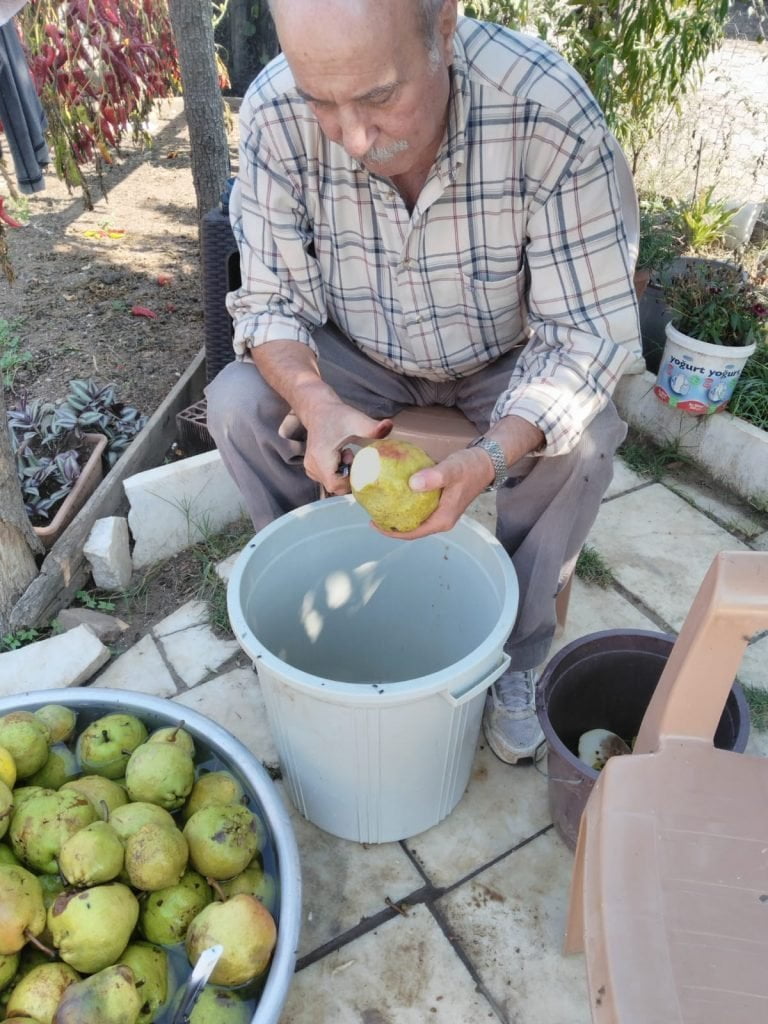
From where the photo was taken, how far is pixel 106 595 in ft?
8.68

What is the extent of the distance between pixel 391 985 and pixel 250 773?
1.76 feet

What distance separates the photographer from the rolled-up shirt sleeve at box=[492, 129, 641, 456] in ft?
5.86

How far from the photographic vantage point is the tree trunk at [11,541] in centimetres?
232

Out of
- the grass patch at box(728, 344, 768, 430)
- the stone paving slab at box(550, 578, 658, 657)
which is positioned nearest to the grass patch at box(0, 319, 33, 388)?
the stone paving slab at box(550, 578, 658, 657)

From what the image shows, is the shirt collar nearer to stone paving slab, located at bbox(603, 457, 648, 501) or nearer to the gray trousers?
the gray trousers

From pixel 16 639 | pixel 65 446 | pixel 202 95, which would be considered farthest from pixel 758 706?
Answer: pixel 202 95

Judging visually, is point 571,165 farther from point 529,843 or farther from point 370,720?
point 529,843

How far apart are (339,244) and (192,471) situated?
3.38ft

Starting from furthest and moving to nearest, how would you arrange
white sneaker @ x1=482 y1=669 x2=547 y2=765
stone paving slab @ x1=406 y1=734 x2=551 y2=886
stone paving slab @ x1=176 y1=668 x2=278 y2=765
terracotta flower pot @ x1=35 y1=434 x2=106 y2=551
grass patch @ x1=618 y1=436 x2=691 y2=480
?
grass patch @ x1=618 y1=436 x2=691 y2=480 < terracotta flower pot @ x1=35 y1=434 x2=106 y2=551 < stone paving slab @ x1=176 y1=668 x2=278 y2=765 < white sneaker @ x1=482 y1=669 x2=547 y2=765 < stone paving slab @ x1=406 y1=734 x2=551 y2=886

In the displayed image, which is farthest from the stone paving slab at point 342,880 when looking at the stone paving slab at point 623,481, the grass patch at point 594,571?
the stone paving slab at point 623,481

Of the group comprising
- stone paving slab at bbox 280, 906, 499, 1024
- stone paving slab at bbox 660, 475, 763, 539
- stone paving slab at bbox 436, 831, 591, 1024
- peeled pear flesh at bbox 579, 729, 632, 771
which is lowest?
stone paving slab at bbox 660, 475, 763, 539

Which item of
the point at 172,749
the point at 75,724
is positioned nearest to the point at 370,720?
the point at 172,749

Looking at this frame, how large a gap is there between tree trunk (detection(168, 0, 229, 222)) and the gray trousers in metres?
1.56

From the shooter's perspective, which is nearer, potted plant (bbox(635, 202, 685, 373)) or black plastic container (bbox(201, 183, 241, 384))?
black plastic container (bbox(201, 183, 241, 384))
